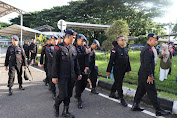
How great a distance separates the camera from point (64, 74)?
3332 millimetres

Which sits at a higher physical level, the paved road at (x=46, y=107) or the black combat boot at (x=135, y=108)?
the black combat boot at (x=135, y=108)

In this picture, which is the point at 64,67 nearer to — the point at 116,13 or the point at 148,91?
the point at 148,91

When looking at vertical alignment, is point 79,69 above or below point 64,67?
below

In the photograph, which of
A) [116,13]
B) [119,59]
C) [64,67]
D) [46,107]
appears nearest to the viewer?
[64,67]

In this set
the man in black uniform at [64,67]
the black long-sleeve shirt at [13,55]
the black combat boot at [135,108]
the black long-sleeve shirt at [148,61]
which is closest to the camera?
the man in black uniform at [64,67]

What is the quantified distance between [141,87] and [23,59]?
162 inches

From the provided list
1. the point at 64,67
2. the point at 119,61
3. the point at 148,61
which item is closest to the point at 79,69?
the point at 64,67

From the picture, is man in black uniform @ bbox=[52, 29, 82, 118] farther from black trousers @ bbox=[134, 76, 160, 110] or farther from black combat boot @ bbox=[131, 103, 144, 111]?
black trousers @ bbox=[134, 76, 160, 110]

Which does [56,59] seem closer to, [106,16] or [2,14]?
[2,14]

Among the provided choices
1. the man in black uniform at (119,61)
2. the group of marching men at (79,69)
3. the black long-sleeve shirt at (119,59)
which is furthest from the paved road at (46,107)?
the black long-sleeve shirt at (119,59)

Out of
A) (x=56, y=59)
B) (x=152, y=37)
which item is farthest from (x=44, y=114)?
(x=152, y=37)

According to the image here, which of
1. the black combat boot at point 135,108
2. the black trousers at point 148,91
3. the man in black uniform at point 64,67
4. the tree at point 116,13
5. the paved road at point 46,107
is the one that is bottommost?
the paved road at point 46,107

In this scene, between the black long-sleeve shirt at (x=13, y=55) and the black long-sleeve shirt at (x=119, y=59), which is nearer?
the black long-sleeve shirt at (x=119, y=59)

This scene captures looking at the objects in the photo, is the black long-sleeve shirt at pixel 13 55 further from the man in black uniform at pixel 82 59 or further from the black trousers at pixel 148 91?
the black trousers at pixel 148 91
